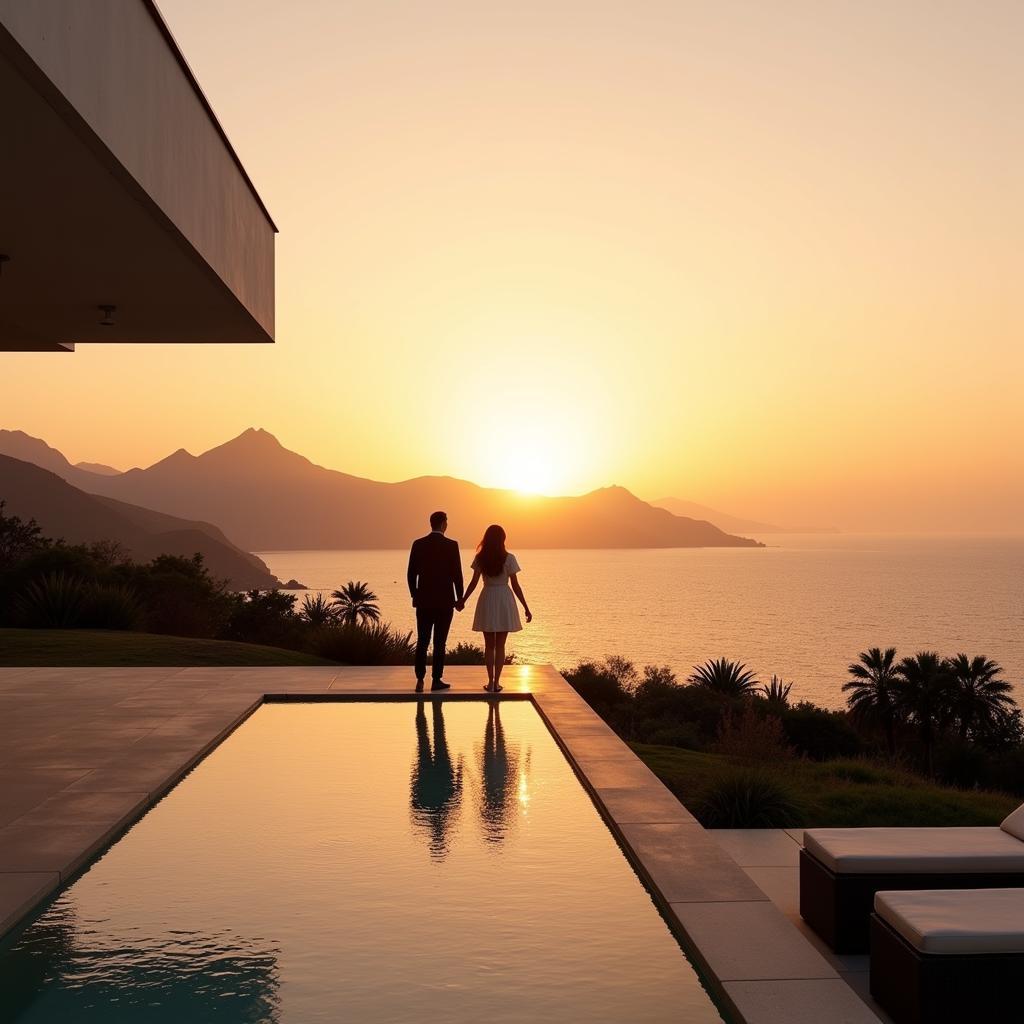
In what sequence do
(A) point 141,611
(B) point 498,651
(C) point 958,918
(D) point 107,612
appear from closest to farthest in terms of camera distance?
1. (C) point 958,918
2. (B) point 498,651
3. (D) point 107,612
4. (A) point 141,611

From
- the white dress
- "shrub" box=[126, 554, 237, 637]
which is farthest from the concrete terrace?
"shrub" box=[126, 554, 237, 637]

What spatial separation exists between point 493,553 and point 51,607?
474 inches

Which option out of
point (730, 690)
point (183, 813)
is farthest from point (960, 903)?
point (730, 690)

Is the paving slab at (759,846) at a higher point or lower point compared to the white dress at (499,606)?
lower

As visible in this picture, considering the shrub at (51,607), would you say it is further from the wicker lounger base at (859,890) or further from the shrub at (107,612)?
the wicker lounger base at (859,890)

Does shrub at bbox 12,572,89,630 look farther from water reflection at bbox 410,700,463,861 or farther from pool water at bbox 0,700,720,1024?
pool water at bbox 0,700,720,1024

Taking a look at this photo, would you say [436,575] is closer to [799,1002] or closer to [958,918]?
[799,1002]

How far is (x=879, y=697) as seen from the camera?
53.3 meters

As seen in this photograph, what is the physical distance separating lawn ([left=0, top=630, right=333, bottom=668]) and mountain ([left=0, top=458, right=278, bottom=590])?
4961 inches

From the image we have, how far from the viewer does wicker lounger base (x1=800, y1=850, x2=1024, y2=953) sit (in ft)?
15.8

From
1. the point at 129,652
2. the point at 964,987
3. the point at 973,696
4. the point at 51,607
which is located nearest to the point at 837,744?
the point at 973,696

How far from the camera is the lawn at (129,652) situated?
16.7 meters

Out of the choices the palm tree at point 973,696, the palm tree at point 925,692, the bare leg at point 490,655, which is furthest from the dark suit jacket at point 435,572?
the palm tree at point 973,696

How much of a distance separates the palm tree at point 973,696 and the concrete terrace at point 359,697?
4167cm
